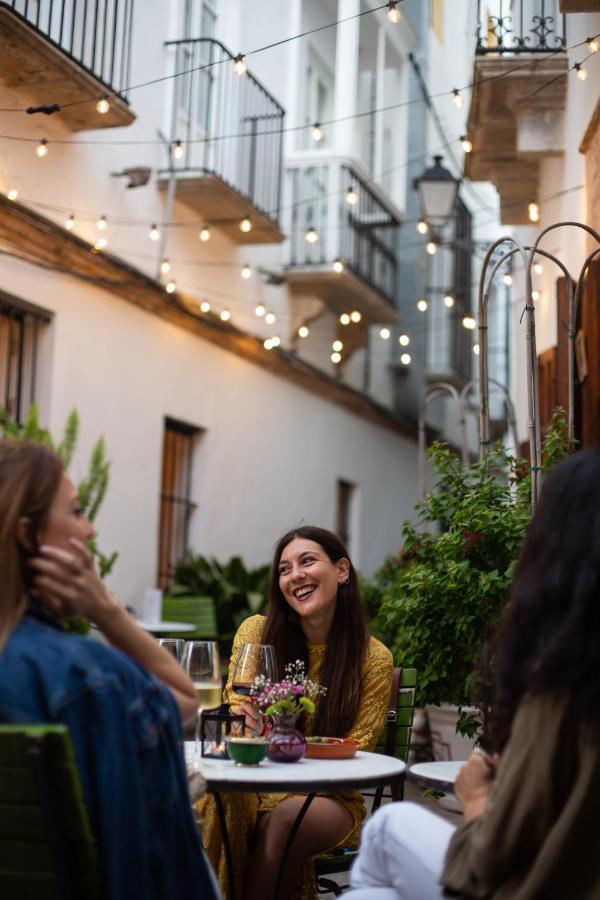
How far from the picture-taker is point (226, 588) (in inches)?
427

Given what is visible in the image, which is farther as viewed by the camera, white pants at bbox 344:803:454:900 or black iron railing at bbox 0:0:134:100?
black iron railing at bbox 0:0:134:100

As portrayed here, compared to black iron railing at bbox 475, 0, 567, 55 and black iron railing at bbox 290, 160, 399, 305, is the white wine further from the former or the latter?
black iron railing at bbox 290, 160, 399, 305

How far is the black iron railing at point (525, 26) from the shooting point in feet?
27.7

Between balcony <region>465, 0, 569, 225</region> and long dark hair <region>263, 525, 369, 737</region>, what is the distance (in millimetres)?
4916

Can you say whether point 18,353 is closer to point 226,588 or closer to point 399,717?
point 226,588

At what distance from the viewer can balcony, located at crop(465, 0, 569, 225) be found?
8562 millimetres

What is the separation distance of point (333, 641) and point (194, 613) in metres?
6.03

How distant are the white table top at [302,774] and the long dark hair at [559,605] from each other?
589mm

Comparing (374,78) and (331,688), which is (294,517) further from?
(331,688)

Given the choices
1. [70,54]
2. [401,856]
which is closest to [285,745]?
[401,856]

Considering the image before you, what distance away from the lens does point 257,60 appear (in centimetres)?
1304

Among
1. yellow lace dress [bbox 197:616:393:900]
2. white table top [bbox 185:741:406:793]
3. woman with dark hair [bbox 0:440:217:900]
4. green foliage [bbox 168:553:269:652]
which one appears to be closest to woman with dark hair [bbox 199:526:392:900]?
yellow lace dress [bbox 197:616:393:900]

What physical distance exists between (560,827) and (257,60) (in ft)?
38.7

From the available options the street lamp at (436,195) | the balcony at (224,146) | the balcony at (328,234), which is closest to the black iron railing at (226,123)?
the balcony at (224,146)
